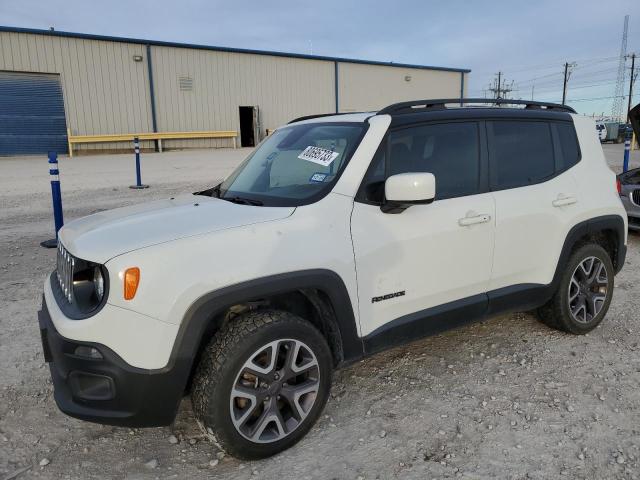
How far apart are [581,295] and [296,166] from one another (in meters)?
2.51

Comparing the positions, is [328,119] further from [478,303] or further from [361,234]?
[478,303]

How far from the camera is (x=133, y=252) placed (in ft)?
7.62

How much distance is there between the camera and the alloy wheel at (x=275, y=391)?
101 inches

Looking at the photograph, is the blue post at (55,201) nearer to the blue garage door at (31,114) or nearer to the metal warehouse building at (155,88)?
the metal warehouse building at (155,88)

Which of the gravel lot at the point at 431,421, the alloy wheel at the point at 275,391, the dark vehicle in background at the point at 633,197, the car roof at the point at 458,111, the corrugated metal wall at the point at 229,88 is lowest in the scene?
the gravel lot at the point at 431,421

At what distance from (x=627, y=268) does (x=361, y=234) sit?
4.75 m

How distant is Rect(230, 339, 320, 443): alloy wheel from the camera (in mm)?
2559

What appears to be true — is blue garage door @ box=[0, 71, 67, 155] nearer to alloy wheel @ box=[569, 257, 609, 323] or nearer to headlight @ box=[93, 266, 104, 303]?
headlight @ box=[93, 266, 104, 303]

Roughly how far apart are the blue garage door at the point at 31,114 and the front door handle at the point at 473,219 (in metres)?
26.0

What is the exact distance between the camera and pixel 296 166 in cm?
330

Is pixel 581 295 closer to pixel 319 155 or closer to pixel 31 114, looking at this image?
pixel 319 155

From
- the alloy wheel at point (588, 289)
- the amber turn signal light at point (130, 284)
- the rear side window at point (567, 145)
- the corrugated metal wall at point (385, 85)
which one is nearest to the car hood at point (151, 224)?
the amber turn signal light at point (130, 284)

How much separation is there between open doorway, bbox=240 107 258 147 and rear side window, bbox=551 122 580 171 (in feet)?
89.6

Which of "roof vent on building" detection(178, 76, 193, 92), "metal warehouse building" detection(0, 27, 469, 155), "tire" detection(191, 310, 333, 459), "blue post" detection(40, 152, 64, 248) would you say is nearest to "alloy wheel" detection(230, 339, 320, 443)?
"tire" detection(191, 310, 333, 459)
